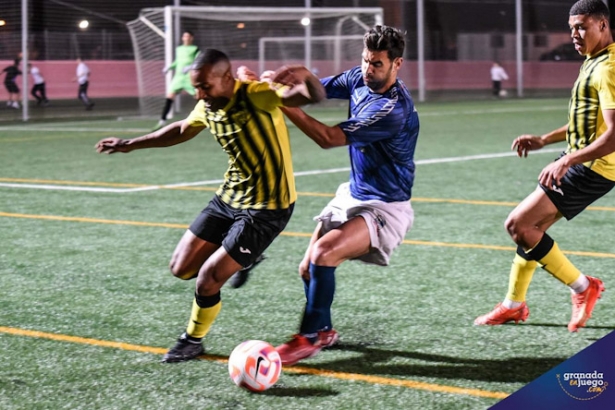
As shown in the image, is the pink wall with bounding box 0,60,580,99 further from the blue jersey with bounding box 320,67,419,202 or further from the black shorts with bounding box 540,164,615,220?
the blue jersey with bounding box 320,67,419,202

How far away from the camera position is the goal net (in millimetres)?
25375

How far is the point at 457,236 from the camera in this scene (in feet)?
28.2

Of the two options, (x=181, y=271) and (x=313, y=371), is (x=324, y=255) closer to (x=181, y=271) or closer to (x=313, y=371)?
(x=313, y=371)

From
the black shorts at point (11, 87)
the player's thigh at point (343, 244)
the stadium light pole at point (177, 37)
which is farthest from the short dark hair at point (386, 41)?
the black shorts at point (11, 87)

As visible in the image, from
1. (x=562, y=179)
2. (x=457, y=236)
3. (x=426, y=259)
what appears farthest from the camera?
(x=457, y=236)

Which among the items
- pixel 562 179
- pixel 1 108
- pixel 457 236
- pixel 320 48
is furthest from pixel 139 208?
pixel 320 48

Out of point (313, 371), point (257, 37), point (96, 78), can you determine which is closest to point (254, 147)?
point (313, 371)

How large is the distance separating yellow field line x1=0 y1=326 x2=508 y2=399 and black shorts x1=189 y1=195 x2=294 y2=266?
552mm

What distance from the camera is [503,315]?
5750 mm

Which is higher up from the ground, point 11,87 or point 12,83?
point 12,83

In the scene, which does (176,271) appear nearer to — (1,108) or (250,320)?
(250,320)

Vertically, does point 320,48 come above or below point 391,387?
above

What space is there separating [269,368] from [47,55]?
33.1 meters

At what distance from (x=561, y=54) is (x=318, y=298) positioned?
1651 inches
